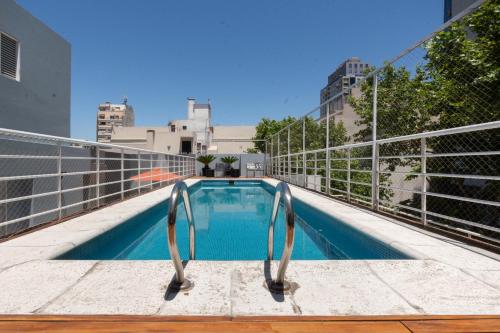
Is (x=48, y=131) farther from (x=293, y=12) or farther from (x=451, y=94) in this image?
(x=451, y=94)

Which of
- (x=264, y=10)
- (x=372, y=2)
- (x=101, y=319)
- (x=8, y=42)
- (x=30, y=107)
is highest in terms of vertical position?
(x=264, y=10)

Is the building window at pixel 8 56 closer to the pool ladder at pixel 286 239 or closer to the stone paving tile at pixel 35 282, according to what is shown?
the stone paving tile at pixel 35 282

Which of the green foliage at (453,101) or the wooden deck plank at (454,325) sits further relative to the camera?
the green foliage at (453,101)

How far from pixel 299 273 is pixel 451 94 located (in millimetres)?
4893

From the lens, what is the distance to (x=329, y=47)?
16141 millimetres

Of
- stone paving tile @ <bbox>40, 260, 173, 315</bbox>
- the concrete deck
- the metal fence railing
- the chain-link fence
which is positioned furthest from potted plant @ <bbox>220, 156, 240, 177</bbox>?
stone paving tile @ <bbox>40, 260, 173, 315</bbox>

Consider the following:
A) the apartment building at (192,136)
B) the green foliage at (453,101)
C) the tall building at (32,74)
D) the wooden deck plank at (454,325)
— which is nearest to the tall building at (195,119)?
the apartment building at (192,136)

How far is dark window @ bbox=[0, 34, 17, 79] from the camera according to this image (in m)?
7.32

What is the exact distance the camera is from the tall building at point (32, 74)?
740cm

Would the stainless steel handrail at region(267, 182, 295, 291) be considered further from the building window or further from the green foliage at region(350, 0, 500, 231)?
the building window

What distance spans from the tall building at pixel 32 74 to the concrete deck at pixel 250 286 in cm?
717

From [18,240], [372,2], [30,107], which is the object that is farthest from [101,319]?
[372,2]

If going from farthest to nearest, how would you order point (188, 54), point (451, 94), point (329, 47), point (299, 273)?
point (188, 54), point (329, 47), point (451, 94), point (299, 273)

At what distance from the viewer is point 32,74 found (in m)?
8.43
